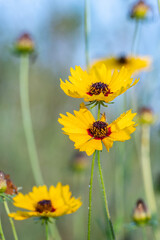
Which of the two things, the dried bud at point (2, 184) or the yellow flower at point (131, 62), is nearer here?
the dried bud at point (2, 184)

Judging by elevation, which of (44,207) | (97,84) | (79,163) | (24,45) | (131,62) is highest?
(24,45)

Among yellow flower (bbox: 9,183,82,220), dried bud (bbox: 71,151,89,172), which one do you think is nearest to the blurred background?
dried bud (bbox: 71,151,89,172)

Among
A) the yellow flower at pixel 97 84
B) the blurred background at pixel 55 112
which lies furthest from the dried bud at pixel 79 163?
the yellow flower at pixel 97 84

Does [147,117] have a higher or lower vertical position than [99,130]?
higher

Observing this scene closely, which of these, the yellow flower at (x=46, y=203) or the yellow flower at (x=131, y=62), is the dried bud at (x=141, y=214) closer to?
the yellow flower at (x=46, y=203)

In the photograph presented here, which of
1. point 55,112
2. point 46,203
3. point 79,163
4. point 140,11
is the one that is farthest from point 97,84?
point 55,112

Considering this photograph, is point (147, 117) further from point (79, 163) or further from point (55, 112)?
point (55, 112)
